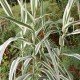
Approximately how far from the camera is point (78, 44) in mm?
3342

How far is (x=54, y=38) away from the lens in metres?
3.66

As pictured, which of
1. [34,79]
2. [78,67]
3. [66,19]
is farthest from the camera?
[78,67]

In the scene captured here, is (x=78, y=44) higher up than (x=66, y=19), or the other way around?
(x=66, y=19)

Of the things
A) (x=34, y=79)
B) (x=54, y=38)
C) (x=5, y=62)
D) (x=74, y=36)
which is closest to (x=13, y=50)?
(x=5, y=62)

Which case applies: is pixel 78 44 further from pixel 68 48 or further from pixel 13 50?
pixel 13 50

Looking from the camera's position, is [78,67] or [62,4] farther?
[62,4]

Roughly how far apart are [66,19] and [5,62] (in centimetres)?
185

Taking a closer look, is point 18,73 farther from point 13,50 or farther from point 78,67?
point 78,67

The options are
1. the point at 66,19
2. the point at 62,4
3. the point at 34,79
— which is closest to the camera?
the point at 66,19

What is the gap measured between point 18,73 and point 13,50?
15.1 inches

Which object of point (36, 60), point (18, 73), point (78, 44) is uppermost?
point (36, 60)

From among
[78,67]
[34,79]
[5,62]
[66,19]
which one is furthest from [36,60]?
[5,62]

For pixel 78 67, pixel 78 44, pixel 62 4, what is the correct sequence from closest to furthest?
pixel 78 67, pixel 78 44, pixel 62 4

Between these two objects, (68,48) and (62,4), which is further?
(62,4)
